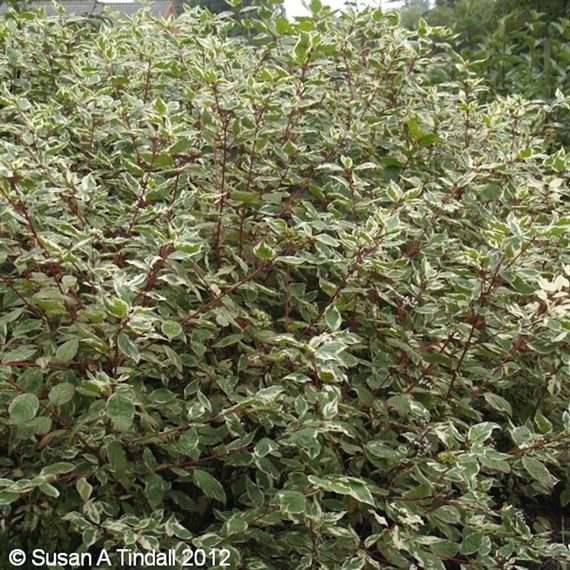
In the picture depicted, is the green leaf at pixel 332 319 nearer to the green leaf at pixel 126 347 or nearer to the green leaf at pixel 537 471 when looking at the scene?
the green leaf at pixel 126 347

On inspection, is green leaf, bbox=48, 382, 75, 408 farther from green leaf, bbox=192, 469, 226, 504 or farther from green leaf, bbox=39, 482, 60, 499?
green leaf, bbox=192, 469, 226, 504

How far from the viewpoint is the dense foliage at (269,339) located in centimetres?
163

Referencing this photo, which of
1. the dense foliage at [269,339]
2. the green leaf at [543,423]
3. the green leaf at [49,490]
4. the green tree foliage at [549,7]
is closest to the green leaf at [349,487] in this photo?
the dense foliage at [269,339]

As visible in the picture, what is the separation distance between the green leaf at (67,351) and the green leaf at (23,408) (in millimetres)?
101

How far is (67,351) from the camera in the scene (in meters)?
1.58

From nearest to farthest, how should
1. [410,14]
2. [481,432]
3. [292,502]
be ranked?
1. [292,502]
2. [481,432]
3. [410,14]

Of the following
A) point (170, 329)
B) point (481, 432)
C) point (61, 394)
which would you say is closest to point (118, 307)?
point (170, 329)

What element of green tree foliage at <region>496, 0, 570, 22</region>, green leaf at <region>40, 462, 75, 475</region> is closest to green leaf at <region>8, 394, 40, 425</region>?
green leaf at <region>40, 462, 75, 475</region>

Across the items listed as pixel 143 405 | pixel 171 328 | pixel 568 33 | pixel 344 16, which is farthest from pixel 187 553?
pixel 568 33

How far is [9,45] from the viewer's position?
268cm

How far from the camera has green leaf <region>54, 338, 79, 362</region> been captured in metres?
1.57

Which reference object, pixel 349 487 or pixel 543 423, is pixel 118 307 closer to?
pixel 349 487

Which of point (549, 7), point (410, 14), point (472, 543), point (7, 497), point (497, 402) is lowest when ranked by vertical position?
point (472, 543)

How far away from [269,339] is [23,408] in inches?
24.4
